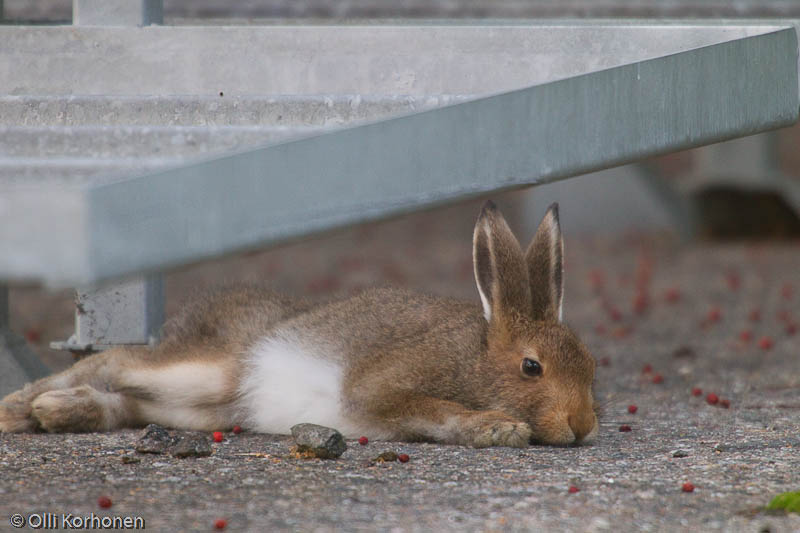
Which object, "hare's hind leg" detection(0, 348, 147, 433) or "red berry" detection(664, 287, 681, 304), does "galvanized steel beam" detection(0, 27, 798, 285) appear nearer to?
"hare's hind leg" detection(0, 348, 147, 433)

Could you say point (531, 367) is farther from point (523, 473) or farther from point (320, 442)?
point (320, 442)

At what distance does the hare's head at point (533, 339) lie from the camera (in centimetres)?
405

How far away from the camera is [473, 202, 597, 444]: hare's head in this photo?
4047mm

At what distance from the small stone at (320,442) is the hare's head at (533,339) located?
70cm

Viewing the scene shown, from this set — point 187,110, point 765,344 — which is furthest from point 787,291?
point 187,110

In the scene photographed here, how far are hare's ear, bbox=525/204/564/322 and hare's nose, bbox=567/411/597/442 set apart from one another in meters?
0.46

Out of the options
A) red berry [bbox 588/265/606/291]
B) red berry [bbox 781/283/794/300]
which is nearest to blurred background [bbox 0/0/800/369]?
red berry [bbox 588/265/606/291]

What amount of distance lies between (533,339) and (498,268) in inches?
12.3

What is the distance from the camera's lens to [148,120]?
3357 mm

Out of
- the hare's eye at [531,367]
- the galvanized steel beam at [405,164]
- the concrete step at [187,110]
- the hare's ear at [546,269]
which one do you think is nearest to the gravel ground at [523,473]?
the hare's eye at [531,367]

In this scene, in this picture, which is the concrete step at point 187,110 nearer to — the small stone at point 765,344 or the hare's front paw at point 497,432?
the hare's front paw at point 497,432

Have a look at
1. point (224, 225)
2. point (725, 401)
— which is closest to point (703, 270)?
point (725, 401)

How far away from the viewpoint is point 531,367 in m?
4.15

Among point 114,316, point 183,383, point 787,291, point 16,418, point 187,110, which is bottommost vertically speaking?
point 16,418
